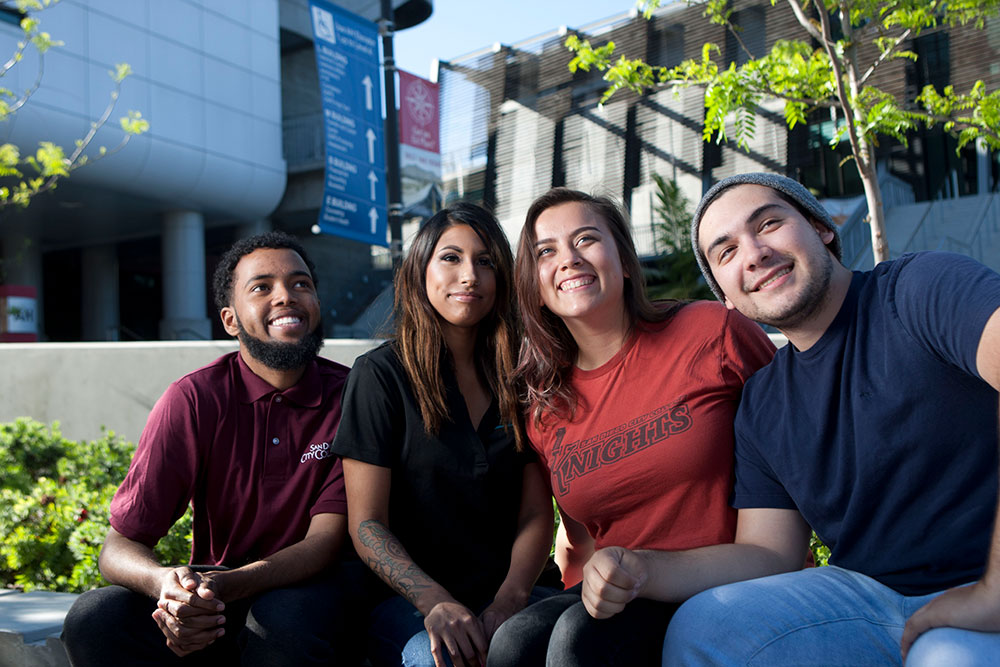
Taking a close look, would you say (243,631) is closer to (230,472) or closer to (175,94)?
(230,472)

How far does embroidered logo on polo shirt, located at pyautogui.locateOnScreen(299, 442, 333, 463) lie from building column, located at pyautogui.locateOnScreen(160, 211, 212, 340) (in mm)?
→ 22235

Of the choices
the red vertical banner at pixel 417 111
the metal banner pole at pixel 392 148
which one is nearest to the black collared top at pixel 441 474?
the metal banner pole at pixel 392 148

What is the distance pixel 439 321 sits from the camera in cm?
314

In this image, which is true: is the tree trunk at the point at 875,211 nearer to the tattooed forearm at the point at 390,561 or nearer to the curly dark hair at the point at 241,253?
the curly dark hair at the point at 241,253

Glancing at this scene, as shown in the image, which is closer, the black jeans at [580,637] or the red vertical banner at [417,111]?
the black jeans at [580,637]

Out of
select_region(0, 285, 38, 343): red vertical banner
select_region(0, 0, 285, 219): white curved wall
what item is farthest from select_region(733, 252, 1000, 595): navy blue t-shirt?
select_region(0, 0, 285, 219): white curved wall

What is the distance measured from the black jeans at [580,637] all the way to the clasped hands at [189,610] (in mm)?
894

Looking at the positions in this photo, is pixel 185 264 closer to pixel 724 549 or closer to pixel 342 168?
pixel 342 168

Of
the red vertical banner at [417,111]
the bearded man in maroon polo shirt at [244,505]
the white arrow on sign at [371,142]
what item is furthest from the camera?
the red vertical banner at [417,111]

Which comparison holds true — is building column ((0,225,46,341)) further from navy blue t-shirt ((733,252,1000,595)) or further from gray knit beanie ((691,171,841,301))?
navy blue t-shirt ((733,252,1000,595))

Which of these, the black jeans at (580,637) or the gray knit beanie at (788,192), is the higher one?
the gray knit beanie at (788,192)

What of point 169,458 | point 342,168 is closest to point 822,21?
point 169,458

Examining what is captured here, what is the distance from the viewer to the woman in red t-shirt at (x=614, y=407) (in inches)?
92.9

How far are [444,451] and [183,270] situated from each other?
914 inches
